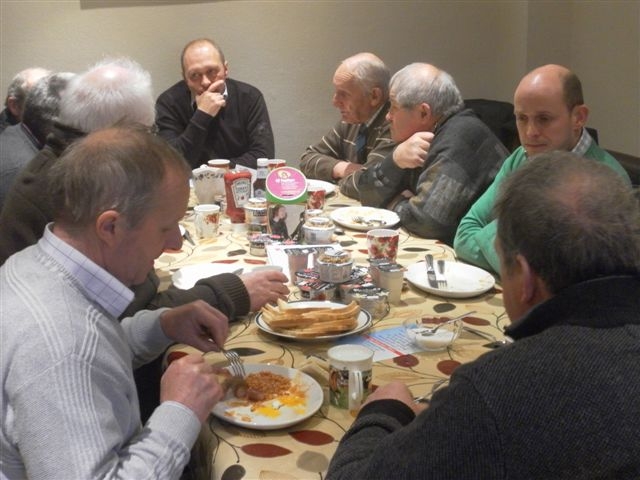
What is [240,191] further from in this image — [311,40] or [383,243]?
[311,40]

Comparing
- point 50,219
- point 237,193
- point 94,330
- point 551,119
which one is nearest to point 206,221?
point 237,193

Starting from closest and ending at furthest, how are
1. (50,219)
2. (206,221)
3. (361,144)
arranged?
(50,219) < (206,221) < (361,144)

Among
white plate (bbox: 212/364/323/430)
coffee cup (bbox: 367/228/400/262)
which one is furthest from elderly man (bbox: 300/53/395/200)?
white plate (bbox: 212/364/323/430)

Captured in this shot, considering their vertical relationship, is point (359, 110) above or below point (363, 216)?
above

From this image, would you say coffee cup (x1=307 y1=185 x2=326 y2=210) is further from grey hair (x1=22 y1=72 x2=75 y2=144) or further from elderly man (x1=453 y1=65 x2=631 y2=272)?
grey hair (x1=22 y1=72 x2=75 y2=144)

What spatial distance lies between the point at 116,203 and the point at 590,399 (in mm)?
766

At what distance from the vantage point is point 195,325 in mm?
1607

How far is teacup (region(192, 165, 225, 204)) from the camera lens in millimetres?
2988

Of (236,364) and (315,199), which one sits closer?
(236,364)

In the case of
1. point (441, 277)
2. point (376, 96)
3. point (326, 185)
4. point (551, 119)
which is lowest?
point (326, 185)

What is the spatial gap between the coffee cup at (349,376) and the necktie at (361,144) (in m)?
2.34

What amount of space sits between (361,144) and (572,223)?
2.64m

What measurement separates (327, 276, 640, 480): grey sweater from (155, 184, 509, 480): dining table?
245 millimetres

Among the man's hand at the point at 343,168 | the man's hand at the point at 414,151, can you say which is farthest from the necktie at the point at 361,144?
the man's hand at the point at 414,151
